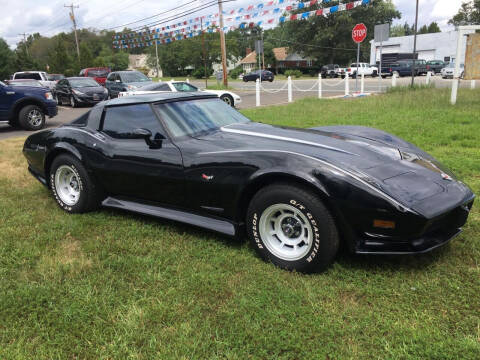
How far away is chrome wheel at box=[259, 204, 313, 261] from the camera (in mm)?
2826

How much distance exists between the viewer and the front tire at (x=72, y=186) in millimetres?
4090

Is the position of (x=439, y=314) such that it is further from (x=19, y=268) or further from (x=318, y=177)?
(x=19, y=268)

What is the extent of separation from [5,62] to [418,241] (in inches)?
2451

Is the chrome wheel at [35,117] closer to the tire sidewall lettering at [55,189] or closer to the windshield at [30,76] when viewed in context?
the tire sidewall lettering at [55,189]

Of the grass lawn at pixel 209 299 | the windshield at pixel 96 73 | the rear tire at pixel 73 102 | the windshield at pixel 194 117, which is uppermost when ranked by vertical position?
the windshield at pixel 96 73

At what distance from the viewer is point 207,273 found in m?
2.94

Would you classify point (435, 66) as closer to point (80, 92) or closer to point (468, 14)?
point (80, 92)

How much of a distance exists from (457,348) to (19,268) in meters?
3.14

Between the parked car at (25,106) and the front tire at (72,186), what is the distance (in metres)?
7.85

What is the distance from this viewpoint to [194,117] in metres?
3.75

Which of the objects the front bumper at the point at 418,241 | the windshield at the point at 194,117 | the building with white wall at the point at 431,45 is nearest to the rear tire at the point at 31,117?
the windshield at the point at 194,117

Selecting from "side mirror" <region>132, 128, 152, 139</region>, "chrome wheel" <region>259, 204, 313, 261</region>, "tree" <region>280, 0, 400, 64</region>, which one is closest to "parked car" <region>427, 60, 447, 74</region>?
"tree" <region>280, 0, 400, 64</region>

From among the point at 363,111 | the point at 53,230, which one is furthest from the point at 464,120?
the point at 53,230

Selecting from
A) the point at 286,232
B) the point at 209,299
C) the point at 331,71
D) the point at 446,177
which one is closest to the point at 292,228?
the point at 286,232
